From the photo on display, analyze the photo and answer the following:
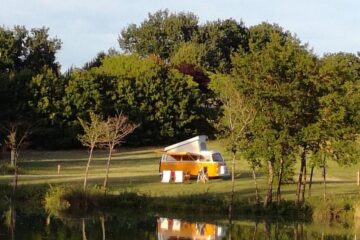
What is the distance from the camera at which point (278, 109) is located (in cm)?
3691

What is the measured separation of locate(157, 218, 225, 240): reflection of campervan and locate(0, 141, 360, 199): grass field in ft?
25.9

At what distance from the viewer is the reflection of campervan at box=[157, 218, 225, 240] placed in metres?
28.6

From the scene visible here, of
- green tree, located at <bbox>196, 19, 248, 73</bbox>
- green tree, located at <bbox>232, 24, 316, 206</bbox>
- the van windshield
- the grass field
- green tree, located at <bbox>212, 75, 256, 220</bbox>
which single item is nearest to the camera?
green tree, located at <bbox>232, 24, 316, 206</bbox>

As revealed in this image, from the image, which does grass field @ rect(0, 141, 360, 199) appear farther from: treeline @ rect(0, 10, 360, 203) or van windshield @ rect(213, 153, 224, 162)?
treeline @ rect(0, 10, 360, 203)

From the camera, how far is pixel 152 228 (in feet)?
102

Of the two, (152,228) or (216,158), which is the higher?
(216,158)

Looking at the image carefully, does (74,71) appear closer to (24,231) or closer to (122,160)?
(122,160)

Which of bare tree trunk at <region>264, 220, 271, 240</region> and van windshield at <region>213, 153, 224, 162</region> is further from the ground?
van windshield at <region>213, 153, 224, 162</region>

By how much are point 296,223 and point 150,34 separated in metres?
93.7

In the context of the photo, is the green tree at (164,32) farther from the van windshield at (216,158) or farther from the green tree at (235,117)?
the green tree at (235,117)

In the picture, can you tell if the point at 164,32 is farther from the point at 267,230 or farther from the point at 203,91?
the point at 267,230

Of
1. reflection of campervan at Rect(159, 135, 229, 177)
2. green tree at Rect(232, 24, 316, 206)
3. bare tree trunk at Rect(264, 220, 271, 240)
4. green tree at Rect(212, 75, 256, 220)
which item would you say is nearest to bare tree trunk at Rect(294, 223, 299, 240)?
bare tree trunk at Rect(264, 220, 271, 240)

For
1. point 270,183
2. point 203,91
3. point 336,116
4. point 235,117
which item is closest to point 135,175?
point 235,117

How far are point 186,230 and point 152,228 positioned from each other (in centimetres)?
146
